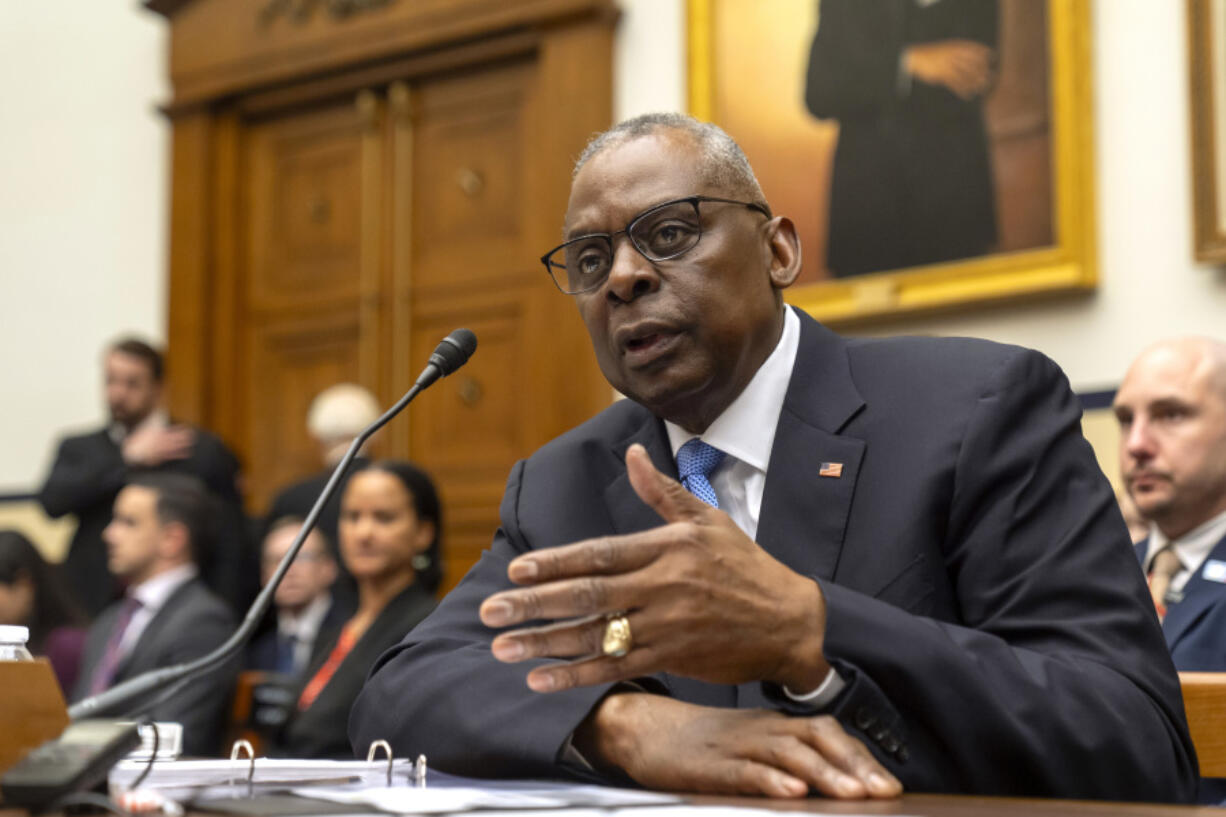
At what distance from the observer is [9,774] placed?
1110 millimetres

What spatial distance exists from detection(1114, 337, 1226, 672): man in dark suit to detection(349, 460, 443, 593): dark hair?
1.87 meters

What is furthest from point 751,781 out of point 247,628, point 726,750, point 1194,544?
point 1194,544

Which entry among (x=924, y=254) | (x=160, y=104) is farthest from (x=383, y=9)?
(x=924, y=254)

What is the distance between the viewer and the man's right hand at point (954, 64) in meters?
4.30

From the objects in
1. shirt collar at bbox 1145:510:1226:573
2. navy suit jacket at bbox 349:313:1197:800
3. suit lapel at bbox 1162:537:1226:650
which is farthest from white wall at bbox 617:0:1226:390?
navy suit jacket at bbox 349:313:1197:800

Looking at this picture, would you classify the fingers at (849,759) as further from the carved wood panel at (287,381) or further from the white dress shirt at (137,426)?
the carved wood panel at (287,381)

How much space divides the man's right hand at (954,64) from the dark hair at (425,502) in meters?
1.95

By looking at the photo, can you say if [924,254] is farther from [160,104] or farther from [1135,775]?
[160,104]

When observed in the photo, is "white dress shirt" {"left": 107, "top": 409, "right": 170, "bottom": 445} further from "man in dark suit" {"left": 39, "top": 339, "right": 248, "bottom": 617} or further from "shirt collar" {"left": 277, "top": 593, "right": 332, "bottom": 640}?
"shirt collar" {"left": 277, "top": 593, "right": 332, "bottom": 640}

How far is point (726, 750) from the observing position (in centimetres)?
134

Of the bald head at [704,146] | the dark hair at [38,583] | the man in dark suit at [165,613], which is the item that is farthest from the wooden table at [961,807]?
the dark hair at [38,583]

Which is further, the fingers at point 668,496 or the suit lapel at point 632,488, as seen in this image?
the suit lapel at point 632,488

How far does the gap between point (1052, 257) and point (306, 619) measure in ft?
9.07

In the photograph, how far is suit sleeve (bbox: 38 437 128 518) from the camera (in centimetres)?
524
